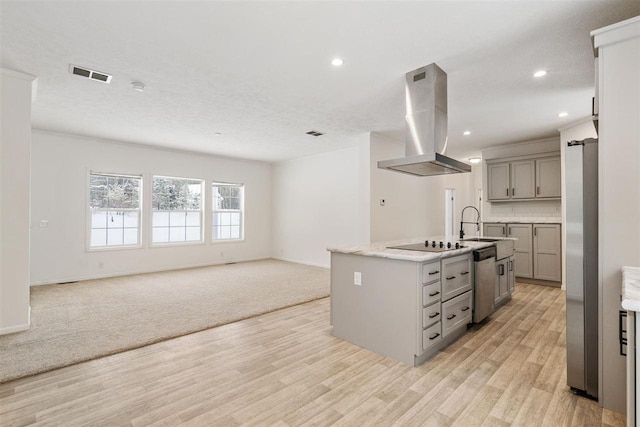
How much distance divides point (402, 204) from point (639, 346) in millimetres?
5100

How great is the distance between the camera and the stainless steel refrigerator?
204 cm

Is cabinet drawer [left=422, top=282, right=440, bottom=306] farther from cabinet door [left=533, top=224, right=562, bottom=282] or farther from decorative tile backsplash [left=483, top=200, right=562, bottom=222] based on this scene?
decorative tile backsplash [left=483, top=200, right=562, bottom=222]

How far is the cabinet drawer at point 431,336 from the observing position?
2.53 metres

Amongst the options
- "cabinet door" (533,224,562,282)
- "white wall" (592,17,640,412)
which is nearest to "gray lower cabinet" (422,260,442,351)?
"white wall" (592,17,640,412)

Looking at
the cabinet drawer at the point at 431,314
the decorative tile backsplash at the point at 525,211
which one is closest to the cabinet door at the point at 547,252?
the decorative tile backsplash at the point at 525,211

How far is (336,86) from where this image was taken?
3410mm

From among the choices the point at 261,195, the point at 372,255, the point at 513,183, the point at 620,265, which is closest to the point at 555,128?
the point at 513,183

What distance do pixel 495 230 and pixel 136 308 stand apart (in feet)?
20.4

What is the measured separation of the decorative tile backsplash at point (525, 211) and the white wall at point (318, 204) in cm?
282

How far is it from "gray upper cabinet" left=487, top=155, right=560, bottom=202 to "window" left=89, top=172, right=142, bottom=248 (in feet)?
24.0

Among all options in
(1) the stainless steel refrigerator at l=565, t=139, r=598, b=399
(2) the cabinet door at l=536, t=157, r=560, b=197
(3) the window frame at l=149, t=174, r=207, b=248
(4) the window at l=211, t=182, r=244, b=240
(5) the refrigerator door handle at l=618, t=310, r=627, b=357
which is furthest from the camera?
(4) the window at l=211, t=182, r=244, b=240

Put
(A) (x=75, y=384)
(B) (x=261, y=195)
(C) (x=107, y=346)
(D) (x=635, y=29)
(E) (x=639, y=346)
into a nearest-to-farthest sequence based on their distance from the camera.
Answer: (E) (x=639, y=346) → (D) (x=635, y=29) → (A) (x=75, y=384) → (C) (x=107, y=346) → (B) (x=261, y=195)

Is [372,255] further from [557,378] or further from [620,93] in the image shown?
[620,93]

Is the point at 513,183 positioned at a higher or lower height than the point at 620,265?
higher
